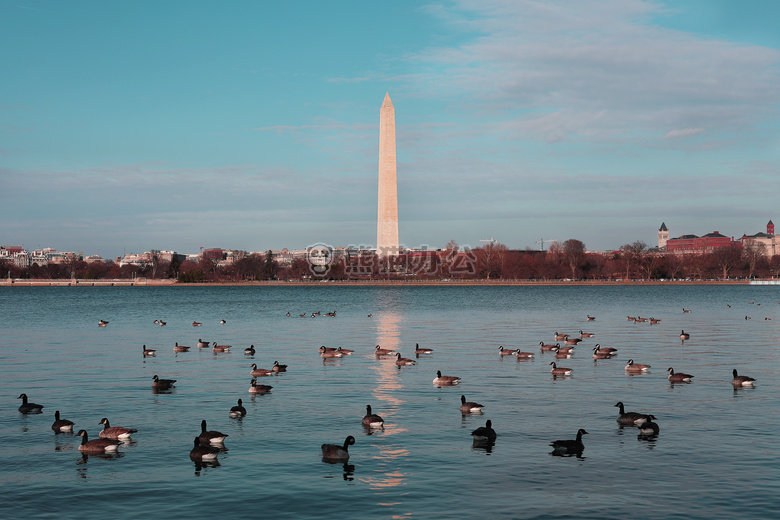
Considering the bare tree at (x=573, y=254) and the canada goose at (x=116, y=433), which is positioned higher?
the bare tree at (x=573, y=254)

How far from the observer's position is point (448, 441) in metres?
15.5

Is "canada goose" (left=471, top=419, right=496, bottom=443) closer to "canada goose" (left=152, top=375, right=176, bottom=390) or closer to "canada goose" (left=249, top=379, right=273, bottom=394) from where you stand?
"canada goose" (left=249, top=379, right=273, bottom=394)

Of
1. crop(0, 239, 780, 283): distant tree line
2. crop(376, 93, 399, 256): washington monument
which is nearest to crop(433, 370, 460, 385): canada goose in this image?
crop(376, 93, 399, 256): washington monument

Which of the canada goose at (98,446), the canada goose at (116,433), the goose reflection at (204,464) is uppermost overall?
the canada goose at (116,433)

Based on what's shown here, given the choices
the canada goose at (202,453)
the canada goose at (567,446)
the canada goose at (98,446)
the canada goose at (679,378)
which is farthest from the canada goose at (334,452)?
the canada goose at (679,378)

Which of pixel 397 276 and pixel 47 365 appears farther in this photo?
pixel 397 276

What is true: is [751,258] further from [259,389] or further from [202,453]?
[202,453]

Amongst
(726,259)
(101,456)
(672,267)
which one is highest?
(726,259)

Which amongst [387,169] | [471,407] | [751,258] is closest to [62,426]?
[471,407]

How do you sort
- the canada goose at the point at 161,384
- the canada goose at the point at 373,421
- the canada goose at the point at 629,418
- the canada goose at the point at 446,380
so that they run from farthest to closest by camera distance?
the canada goose at the point at 446,380, the canada goose at the point at 161,384, the canada goose at the point at 373,421, the canada goose at the point at 629,418

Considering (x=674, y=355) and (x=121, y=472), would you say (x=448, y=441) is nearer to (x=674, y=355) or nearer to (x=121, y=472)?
(x=121, y=472)

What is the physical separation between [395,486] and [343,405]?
7.28 metres

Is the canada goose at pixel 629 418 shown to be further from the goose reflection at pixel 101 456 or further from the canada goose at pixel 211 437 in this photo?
the goose reflection at pixel 101 456

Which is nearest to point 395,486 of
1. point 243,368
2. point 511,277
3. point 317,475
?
point 317,475
